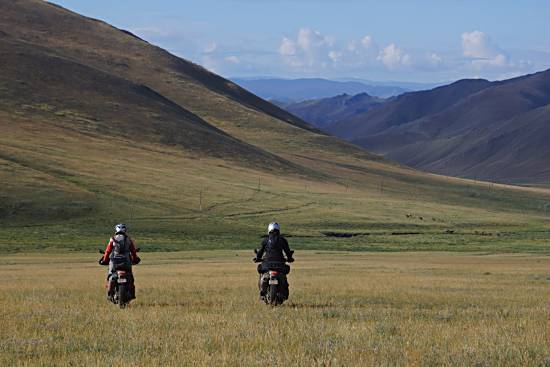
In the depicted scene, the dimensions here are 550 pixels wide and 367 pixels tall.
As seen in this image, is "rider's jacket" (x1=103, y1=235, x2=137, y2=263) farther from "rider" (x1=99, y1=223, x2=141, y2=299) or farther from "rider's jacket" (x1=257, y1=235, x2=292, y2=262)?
"rider's jacket" (x1=257, y1=235, x2=292, y2=262)

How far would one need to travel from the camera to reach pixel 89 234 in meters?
98.9

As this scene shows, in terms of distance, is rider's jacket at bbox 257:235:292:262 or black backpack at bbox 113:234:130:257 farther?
black backpack at bbox 113:234:130:257

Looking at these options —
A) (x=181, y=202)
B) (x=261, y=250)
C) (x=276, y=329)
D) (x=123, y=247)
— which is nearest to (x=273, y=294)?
(x=261, y=250)

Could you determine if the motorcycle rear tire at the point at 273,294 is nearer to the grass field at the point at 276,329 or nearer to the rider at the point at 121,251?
the grass field at the point at 276,329

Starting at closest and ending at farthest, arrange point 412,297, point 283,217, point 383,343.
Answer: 1. point 383,343
2. point 412,297
3. point 283,217

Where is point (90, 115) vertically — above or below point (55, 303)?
above

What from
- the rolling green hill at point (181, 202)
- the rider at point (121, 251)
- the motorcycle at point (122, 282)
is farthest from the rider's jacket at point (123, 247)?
the rolling green hill at point (181, 202)

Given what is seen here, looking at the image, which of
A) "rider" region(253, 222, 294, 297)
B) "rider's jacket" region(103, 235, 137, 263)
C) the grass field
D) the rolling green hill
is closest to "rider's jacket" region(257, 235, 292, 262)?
"rider" region(253, 222, 294, 297)

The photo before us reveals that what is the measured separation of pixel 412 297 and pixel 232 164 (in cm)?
16190

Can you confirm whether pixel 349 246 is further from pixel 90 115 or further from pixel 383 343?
pixel 90 115

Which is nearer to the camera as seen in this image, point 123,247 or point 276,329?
point 276,329

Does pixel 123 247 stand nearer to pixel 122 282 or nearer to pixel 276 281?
pixel 122 282

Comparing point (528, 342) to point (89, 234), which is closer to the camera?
point (528, 342)

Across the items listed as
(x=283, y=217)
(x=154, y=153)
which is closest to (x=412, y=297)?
(x=283, y=217)
